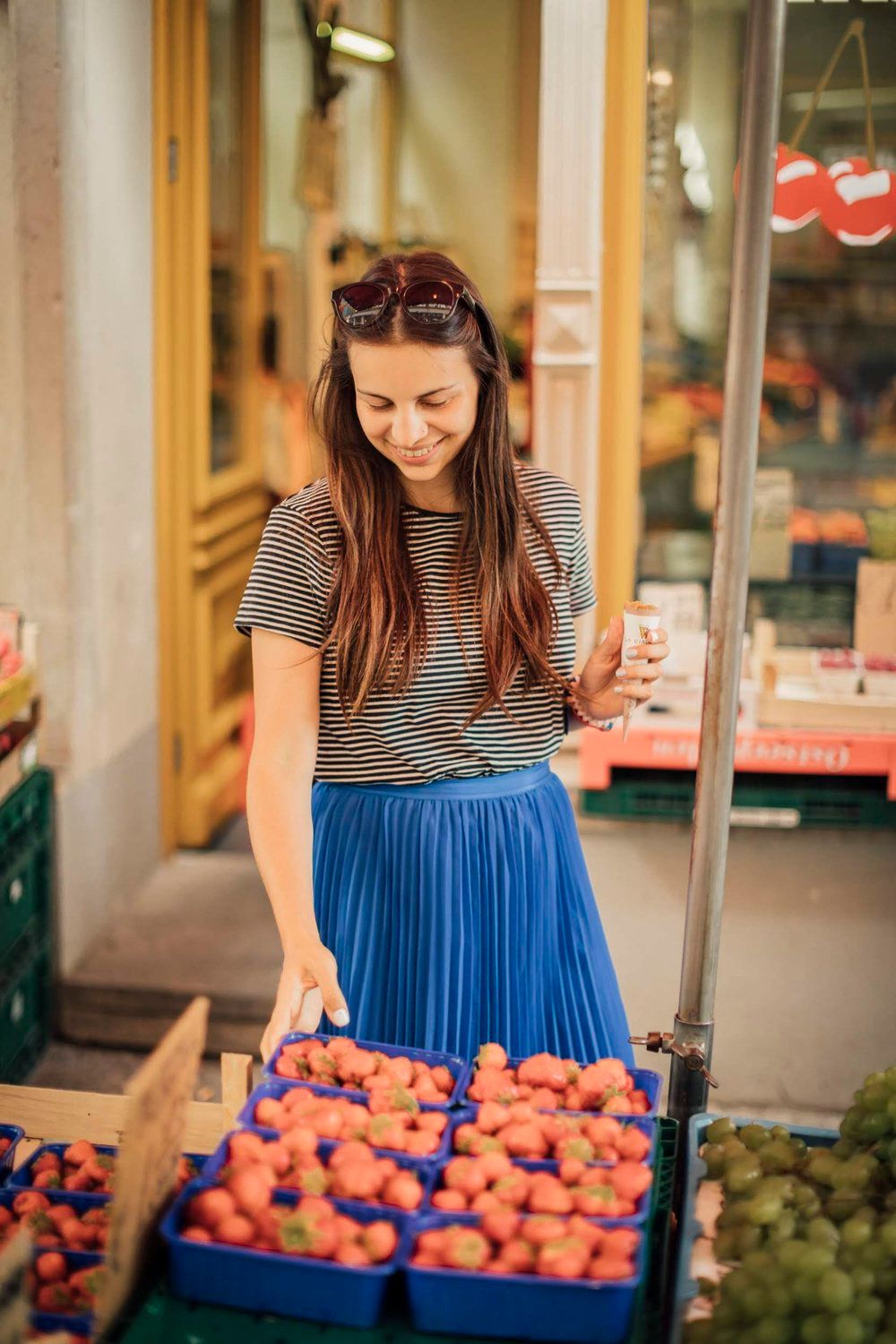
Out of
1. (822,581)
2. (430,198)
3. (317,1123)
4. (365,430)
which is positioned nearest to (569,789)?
(822,581)

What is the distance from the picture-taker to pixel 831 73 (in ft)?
11.7

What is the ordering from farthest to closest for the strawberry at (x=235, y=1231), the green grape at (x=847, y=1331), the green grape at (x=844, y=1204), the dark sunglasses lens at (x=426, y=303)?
1. the dark sunglasses lens at (x=426, y=303)
2. the green grape at (x=844, y=1204)
3. the strawberry at (x=235, y=1231)
4. the green grape at (x=847, y=1331)

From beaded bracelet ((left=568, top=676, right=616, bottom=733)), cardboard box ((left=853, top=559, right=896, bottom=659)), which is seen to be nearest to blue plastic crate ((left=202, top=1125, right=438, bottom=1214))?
beaded bracelet ((left=568, top=676, right=616, bottom=733))

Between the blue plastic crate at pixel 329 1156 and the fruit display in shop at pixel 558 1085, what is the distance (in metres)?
0.16

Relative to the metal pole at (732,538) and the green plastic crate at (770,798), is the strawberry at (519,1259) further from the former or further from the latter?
the green plastic crate at (770,798)

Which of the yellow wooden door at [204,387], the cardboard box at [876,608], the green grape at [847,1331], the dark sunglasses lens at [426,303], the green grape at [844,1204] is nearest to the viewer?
the green grape at [847,1331]

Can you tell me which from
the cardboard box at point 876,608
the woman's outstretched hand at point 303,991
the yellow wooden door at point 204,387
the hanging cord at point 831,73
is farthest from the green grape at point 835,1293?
the yellow wooden door at point 204,387

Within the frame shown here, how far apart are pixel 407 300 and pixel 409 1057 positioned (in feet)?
3.05

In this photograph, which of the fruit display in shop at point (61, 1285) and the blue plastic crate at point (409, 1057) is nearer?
the fruit display in shop at point (61, 1285)

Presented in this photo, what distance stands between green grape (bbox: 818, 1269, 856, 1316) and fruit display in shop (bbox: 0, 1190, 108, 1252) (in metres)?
0.73

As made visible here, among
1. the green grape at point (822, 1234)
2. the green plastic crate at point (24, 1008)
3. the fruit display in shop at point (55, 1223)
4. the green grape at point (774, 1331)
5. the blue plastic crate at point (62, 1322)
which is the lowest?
the green plastic crate at point (24, 1008)

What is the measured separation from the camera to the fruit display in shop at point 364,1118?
148 centimetres

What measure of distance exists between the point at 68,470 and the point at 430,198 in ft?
13.5

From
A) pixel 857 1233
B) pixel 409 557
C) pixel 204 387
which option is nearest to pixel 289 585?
pixel 409 557
